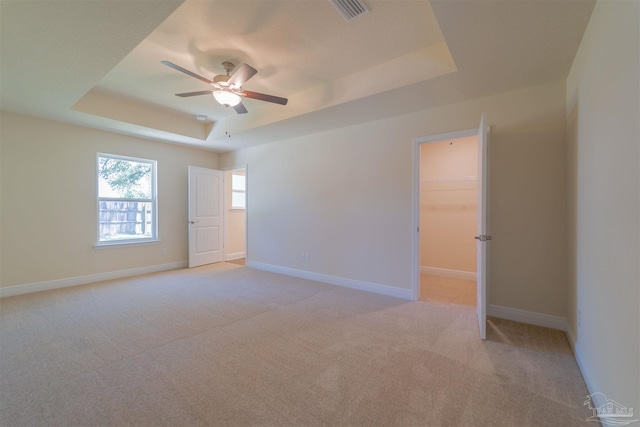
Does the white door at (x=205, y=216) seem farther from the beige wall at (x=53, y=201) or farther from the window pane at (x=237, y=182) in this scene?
the beige wall at (x=53, y=201)

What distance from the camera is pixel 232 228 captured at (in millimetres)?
6668

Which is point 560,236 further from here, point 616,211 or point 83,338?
point 83,338

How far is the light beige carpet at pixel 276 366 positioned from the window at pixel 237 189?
12.1 feet

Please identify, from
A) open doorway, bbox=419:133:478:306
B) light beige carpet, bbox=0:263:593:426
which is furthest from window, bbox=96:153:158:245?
open doorway, bbox=419:133:478:306

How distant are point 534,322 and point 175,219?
6045 millimetres

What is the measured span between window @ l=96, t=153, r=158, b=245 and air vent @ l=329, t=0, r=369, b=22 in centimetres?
464

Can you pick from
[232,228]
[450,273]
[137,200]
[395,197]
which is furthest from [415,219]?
[137,200]

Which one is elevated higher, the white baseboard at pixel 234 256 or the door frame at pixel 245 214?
the door frame at pixel 245 214

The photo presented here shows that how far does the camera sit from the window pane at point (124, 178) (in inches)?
183

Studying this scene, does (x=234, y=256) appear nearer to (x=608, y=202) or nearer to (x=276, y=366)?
(x=276, y=366)

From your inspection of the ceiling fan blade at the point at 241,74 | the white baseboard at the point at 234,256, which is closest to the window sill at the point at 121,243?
the white baseboard at the point at 234,256

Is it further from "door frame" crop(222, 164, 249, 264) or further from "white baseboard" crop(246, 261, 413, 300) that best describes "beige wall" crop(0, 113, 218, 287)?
"white baseboard" crop(246, 261, 413, 300)

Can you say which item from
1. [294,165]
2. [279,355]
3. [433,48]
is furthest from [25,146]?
[433,48]

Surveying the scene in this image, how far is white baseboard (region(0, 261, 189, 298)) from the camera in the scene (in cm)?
378
